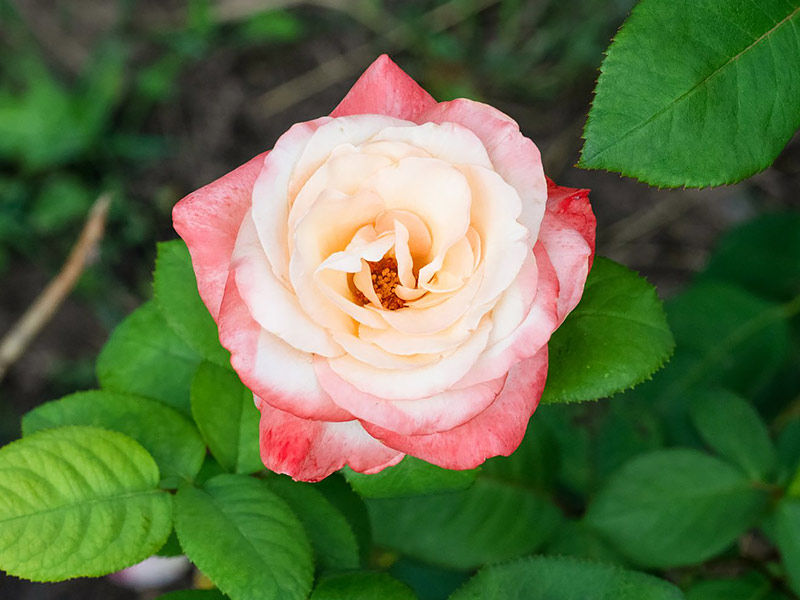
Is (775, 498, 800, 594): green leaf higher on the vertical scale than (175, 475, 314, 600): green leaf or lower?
lower

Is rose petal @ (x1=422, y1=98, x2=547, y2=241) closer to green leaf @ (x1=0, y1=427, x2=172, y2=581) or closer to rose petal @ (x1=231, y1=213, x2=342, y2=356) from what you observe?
rose petal @ (x1=231, y1=213, x2=342, y2=356)

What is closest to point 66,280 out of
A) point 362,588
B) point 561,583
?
point 362,588

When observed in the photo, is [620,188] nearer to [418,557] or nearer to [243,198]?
[418,557]

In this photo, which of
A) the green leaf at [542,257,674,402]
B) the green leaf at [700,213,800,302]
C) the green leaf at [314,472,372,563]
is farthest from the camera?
the green leaf at [700,213,800,302]

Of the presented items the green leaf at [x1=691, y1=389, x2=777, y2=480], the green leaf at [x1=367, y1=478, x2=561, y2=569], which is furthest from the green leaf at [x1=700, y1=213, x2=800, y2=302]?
the green leaf at [x1=367, y1=478, x2=561, y2=569]

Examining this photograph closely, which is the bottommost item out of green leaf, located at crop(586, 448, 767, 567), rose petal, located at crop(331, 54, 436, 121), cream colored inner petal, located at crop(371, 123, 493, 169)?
green leaf, located at crop(586, 448, 767, 567)

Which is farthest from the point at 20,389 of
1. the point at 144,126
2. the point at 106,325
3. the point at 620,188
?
the point at 620,188
